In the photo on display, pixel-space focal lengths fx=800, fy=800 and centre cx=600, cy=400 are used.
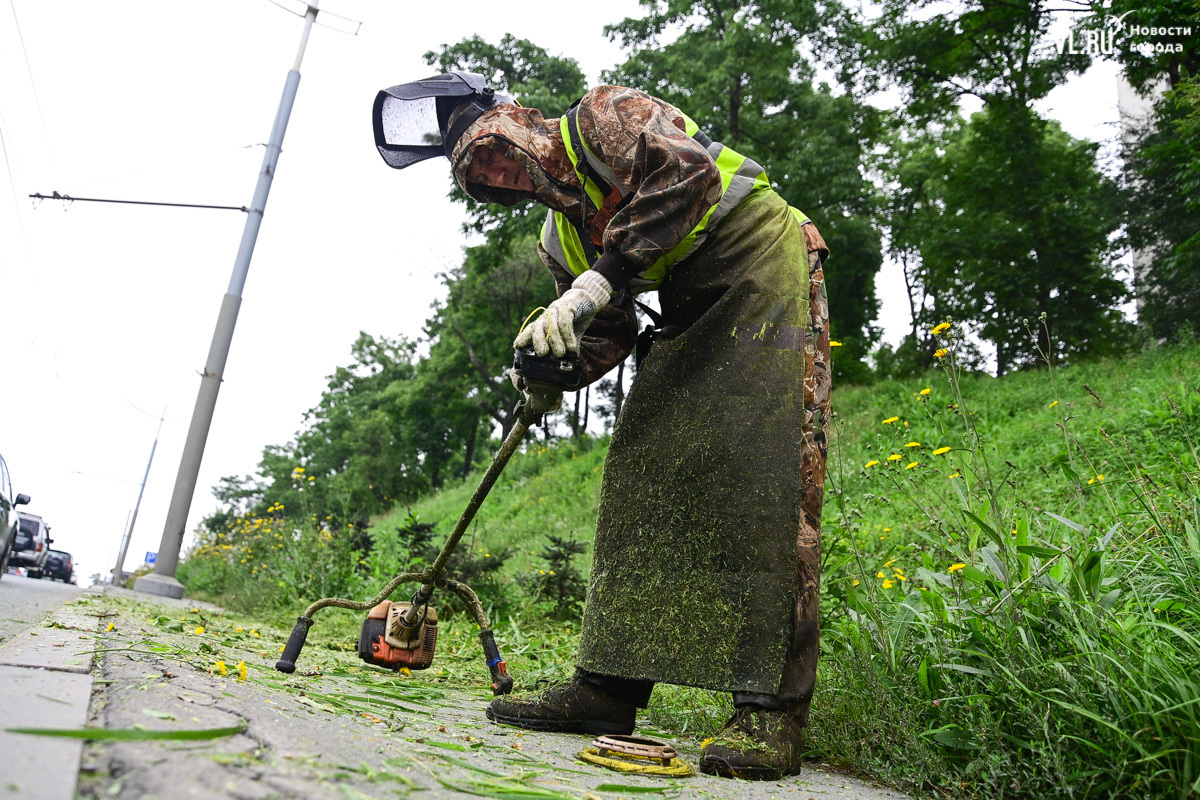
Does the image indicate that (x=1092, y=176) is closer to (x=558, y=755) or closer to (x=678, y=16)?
(x=678, y=16)

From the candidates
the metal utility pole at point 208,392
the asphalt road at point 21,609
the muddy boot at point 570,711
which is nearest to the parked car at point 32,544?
the metal utility pole at point 208,392

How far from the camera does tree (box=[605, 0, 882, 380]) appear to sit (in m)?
15.0

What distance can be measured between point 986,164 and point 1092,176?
1642 millimetres

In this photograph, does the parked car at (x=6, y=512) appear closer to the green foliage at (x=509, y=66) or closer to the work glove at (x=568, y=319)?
the work glove at (x=568, y=319)

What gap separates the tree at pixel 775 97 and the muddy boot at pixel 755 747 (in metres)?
13.9

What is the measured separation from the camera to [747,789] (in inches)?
66.6

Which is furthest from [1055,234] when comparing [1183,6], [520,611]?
[520,611]

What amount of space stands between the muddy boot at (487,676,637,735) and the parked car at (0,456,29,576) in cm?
764

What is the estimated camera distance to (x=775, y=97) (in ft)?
53.8

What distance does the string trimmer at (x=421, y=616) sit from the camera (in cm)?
248

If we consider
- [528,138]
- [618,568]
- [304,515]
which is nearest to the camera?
[618,568]

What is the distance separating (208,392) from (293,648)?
610 centimetres

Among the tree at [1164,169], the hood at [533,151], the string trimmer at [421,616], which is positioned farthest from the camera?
the tree at [1164,169]

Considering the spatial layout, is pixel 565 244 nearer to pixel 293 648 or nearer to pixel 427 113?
pixel 427 113
